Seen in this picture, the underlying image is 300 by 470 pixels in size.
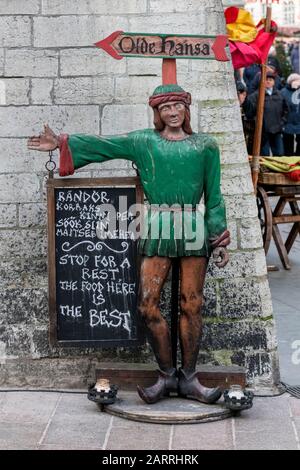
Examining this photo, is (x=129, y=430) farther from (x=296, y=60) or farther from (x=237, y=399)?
(x=296, y=60)

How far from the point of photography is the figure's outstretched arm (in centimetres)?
691

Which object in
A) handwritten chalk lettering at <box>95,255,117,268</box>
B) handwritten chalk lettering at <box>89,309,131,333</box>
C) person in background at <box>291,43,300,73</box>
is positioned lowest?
handwritten chalk lettering at <box>89,309,131,333</box>

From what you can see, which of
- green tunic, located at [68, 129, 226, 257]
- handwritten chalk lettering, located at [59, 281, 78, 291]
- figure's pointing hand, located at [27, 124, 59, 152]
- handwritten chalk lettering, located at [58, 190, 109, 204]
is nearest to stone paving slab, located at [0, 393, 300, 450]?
handwritten chalk lettering, located at [59, 281, 78, 291]

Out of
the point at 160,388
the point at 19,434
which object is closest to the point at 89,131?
the point at 160,388

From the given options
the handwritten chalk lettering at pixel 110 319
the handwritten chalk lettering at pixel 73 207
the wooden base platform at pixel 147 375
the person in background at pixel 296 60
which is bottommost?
the wooden base platform at pixel 147 375

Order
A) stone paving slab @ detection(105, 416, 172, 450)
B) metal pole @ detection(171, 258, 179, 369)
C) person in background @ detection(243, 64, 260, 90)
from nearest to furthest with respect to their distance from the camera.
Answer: stone paving slab @ detection(105, 416, 172, 450) → metal pole @ detection(171, 258, 179, 369) → person in background @ detection(243, 64, 260, 90)

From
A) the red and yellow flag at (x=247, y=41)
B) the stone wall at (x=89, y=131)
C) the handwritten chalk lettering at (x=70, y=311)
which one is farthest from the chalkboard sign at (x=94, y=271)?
the red and yellow flag at (x=247, y=41)

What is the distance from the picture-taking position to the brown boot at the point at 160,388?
701cm

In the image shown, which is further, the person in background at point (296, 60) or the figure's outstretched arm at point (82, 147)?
the person in background at point (296, 60)

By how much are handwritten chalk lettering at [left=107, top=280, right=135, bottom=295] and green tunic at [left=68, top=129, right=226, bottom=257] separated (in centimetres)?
41

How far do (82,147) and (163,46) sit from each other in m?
0.79

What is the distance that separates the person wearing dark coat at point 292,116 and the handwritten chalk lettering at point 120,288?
997 cm

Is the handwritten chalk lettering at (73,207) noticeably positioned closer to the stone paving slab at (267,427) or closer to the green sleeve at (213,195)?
the green sleeve at (213,195)

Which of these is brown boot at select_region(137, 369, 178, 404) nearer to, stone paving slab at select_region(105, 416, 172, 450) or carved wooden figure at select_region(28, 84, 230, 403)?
carved wooden figure at select_region(28, 84, 230, 403)
